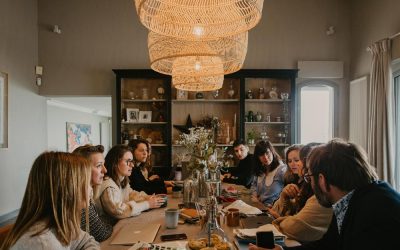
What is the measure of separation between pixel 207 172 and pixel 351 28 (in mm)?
3878

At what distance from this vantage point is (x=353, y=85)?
4.78 meters

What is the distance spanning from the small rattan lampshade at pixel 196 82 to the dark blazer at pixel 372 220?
5.57 feet

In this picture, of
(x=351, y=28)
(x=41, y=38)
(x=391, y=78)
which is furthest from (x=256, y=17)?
(x=41, y=38)

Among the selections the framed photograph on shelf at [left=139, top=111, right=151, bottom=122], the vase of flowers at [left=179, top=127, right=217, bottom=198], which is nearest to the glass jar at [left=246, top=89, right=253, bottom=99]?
the framed photograph on shelf at [left=139, top=111, right=151, bottom=122]

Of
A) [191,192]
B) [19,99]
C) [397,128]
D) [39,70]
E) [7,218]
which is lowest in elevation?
[7,218]

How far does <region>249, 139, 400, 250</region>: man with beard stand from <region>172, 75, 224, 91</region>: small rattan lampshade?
1.47m

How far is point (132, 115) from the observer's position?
4.88 metres

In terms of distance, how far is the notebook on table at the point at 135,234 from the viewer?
60.7 inches

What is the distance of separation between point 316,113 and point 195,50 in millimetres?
3618

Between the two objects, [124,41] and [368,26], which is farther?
[124,41]

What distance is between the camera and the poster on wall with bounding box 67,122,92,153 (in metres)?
7.93

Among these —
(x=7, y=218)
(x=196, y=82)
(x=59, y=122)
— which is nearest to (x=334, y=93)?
(x=196, y=82)

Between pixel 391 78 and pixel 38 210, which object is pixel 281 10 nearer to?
pixel 391 78

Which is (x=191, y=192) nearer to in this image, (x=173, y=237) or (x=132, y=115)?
(x=173, y=237)
